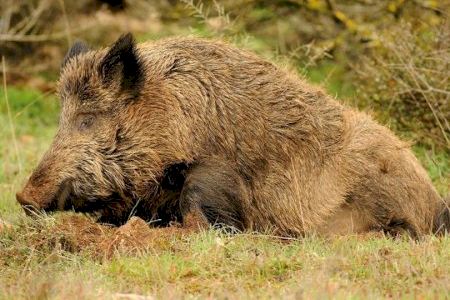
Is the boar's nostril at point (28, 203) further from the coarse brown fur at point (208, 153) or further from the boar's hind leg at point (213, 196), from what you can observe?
the boar's hind leg at point (213, 196)

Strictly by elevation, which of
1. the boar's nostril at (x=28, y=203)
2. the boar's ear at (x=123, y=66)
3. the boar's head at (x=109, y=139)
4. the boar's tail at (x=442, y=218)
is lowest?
the boar's tail at (x=442, y=218)

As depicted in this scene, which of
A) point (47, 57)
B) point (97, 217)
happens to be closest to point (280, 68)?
point (97, 217)

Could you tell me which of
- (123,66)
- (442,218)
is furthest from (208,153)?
(442,218)

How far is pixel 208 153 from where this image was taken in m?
7.41

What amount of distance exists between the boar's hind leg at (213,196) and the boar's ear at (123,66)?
0.81 metres

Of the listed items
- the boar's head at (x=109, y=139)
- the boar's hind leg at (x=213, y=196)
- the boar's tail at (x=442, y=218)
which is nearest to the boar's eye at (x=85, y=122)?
the boar's head at (x=109, y=139)

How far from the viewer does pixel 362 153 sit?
26.4 feet

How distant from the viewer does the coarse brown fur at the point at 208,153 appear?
739 centimetres

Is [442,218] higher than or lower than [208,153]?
lower

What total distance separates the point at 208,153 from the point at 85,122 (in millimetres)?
949

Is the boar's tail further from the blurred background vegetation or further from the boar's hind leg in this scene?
the boar's hind leg

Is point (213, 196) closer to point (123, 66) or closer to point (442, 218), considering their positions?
point (123, 66)

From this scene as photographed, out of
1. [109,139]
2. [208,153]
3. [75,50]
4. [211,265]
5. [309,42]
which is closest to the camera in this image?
[211,265]

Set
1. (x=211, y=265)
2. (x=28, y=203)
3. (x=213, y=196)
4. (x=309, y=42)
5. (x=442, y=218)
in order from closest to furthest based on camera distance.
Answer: (x=211, y=265) → (x=28, y=203) → (x=213, y=196) → (x=442, y=218) → (x=309, y=42)
